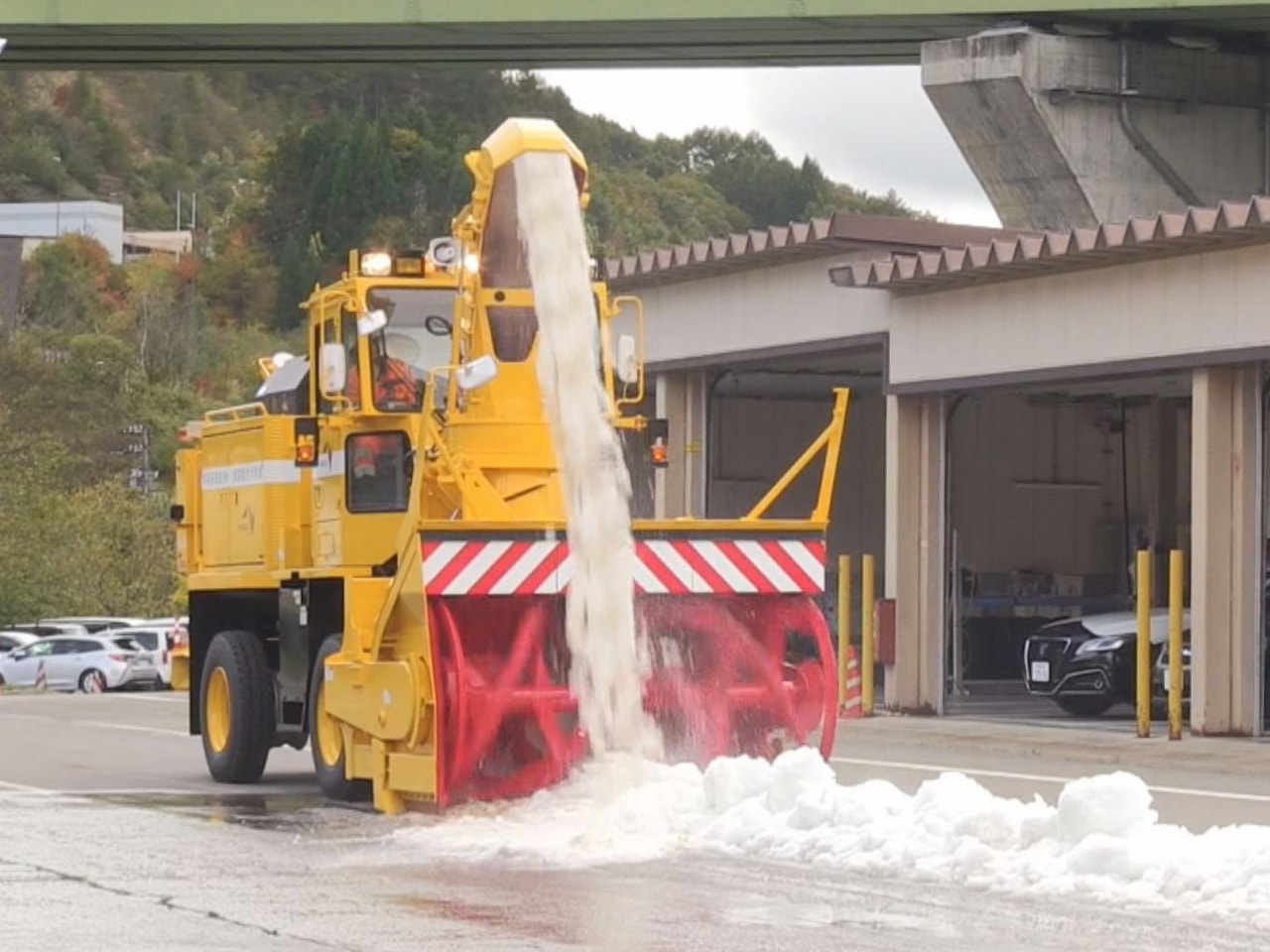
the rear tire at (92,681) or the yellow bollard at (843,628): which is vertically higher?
the yellow bollard at (843,628)

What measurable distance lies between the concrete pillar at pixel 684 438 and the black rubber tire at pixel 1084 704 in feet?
18.6

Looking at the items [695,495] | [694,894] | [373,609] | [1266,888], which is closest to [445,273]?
[373,609]

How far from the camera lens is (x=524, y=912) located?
12078mm

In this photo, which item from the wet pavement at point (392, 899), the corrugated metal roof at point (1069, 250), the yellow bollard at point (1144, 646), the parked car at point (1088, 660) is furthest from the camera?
the parked car at point (1088, 660)

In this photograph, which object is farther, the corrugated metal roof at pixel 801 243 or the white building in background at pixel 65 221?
the white building in background at pixel 65 221

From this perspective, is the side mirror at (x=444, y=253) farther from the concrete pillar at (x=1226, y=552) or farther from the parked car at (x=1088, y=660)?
the parked car at (x=1088, y=660)

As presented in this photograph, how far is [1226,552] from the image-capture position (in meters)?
26.6

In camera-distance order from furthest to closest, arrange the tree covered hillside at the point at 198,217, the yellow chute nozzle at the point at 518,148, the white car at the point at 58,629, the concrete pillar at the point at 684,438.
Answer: the tree covered hillside at the point at 198,217
the white car at the point at 58,629
the concrete pillar at the point at 684,438
the yellow chute nozzle at the point at 518,148

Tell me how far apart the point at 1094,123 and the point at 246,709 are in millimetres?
20661

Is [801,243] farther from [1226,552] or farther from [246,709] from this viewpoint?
[246,709]

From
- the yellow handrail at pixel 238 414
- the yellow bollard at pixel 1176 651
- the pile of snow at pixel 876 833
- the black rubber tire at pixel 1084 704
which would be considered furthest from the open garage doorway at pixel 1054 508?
the pile of snow at pixel 876 833

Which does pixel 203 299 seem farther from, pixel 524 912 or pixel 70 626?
pixel 524 912

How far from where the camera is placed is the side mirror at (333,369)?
17797 millimetres

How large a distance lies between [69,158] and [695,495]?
525 ft
